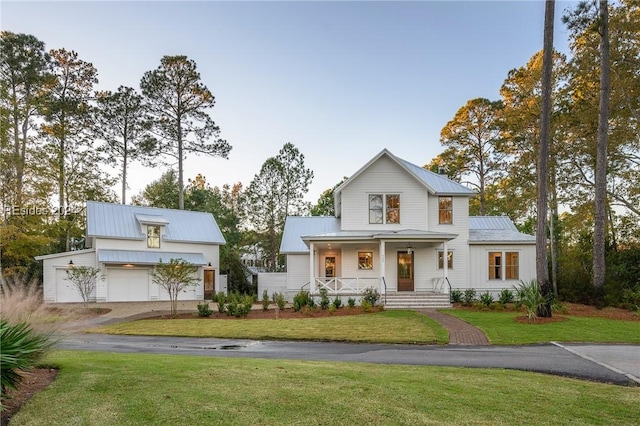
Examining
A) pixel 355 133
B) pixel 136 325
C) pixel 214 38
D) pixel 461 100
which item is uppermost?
pixel 461 100

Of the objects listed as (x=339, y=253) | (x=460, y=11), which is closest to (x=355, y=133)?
(x=339, y=253)

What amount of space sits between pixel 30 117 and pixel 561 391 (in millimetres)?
33753

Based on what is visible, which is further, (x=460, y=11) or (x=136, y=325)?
(x=460, y=11)

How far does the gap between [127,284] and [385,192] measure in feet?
59.2

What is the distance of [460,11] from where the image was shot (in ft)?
58.9

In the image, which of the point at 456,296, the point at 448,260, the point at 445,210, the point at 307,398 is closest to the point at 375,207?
the point at 445,210

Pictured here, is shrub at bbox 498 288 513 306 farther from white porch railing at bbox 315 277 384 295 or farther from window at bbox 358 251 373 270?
window at bbox 358 251 373 270

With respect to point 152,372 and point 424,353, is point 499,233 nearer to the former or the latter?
point 424,353

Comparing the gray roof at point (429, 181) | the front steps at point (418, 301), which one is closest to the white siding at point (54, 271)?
the gray roof at point (429, 181)

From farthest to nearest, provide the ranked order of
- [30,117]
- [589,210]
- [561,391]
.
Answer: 1. [30,117]
2. [589,210]
3. [561,391]

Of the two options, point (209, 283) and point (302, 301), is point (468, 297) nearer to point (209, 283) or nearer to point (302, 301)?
point (302, 301)

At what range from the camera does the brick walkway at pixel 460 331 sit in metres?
12.2

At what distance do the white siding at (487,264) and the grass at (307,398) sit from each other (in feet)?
57.8

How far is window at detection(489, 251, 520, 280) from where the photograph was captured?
79.2 ft
